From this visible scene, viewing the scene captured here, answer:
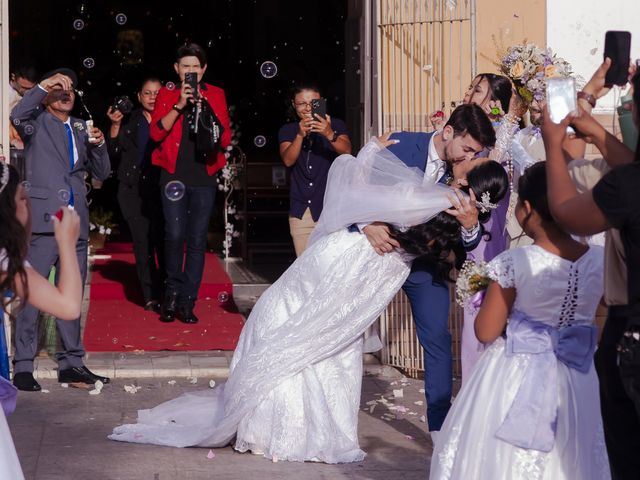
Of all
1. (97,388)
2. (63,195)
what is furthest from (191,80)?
(97,388)

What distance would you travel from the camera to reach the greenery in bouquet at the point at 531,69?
6.89 meters

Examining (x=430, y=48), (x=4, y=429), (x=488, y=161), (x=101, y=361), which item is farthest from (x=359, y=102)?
(x=4, y=429)

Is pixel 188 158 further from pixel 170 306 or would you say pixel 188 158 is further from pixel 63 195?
pixel 63 195

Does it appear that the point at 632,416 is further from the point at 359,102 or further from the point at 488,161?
the point at 359,102

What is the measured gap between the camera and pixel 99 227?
45.2 feet

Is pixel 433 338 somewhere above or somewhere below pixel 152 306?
above

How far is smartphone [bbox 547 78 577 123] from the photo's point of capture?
3.87 meters

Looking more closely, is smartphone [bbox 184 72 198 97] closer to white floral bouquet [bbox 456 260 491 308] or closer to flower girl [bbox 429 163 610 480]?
white floral bouquet [bbox 456 260 491 308]

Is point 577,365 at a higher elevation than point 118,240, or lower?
higher

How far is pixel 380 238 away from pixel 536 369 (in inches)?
63.1

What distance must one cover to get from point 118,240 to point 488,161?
9719mm

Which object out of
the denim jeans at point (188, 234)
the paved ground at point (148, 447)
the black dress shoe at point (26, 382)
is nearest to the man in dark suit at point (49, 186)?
the black dress shoe at point (26, 382)

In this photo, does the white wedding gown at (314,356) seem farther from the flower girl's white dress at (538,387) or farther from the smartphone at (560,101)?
the smartphone at (560,101)

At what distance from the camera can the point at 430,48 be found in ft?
26.6
